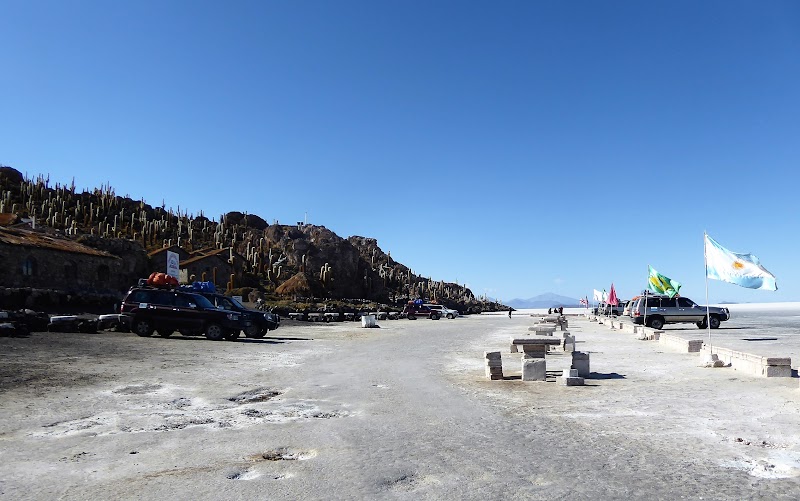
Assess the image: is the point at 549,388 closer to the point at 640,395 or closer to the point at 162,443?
the point at 640,395

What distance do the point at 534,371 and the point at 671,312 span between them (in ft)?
83.6

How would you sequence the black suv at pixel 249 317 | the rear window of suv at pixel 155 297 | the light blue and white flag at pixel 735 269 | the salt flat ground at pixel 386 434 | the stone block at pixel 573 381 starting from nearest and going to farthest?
the salt flat ground at pixel 386 434
the stone block at pixel 573 381
the light blue and white flag at pixel 735 269
the rear window of suv at pixel 155 297
the black suv at pixel 249 317

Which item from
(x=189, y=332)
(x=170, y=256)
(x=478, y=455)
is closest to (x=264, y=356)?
(x=189, y=332)

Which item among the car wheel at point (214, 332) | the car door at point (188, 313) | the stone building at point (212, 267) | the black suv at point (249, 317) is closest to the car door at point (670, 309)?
the black suv at point (249, 317)

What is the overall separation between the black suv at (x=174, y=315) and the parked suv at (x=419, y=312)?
37.5m

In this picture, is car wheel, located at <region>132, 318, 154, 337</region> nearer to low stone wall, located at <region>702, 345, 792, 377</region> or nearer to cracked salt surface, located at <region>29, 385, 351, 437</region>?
cracked salt surface, located at <region>29, 385, 351, 437</region>

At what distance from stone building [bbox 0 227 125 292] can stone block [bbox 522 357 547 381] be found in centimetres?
3049

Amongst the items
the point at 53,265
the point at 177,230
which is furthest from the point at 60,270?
the point at 177,230

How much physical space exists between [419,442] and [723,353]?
443 inches

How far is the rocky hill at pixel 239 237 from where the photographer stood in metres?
67.8

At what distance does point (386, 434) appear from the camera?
7535 mm

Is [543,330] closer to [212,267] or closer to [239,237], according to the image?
[212,267]

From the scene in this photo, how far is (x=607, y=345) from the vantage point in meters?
22.9

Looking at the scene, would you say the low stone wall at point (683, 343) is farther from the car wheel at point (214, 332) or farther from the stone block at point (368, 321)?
the stone block at point (368, 321)
